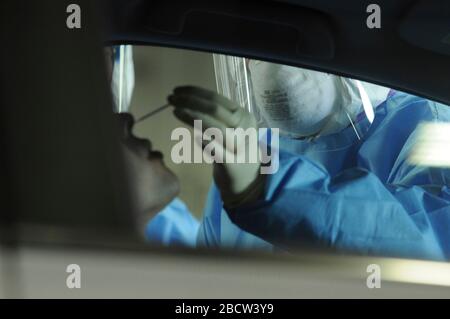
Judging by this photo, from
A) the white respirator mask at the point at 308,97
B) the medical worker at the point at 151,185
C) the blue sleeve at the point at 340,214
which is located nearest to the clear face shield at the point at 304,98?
the white respirator mask at the point at 308,97

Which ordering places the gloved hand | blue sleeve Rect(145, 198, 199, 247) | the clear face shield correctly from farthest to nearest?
1. the clear face shield
2. the gloved hand
3. blue sleeve Rect(145, 198, 199, 247)

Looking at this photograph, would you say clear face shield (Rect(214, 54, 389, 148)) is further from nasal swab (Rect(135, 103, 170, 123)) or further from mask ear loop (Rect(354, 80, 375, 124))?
nasal swab (Rect(135, 103, 170, 123))

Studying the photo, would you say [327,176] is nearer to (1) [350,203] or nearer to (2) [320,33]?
(1) [350,203]

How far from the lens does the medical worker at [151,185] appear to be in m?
1.40

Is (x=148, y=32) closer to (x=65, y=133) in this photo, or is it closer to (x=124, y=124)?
(x=124, y=124)

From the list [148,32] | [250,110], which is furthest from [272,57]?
[148,32]

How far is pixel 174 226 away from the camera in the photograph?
1437 millimetres

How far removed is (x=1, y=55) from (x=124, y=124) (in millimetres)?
301

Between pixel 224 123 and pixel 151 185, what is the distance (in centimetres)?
24

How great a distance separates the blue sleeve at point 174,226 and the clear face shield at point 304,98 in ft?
1.05

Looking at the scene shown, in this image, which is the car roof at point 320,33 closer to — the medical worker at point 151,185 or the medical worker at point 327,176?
the medical worker at point 327,176

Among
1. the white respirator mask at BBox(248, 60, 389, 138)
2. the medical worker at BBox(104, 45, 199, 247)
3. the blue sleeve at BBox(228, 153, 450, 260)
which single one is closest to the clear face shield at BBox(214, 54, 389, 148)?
the white respirator mask at BBox(248, 60, 389, 138)

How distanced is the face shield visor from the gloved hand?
0.34 ft

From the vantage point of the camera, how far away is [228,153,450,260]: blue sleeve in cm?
148
